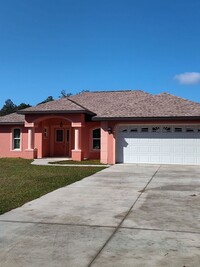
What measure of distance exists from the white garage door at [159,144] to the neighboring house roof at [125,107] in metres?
0.84

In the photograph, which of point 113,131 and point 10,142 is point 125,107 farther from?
point 10,142

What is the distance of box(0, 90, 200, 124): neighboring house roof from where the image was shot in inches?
845

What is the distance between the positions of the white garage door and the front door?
7423 millimetres

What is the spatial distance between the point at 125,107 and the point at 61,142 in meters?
7.61

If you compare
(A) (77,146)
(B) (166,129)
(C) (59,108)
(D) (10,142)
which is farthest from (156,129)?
(D) (10,142)

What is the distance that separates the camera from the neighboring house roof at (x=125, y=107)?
21.5 m

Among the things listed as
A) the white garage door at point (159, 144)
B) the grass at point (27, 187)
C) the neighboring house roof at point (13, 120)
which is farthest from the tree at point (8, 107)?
the grass at point (27, 187)

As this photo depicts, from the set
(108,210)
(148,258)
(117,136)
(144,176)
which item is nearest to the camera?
(148,258)

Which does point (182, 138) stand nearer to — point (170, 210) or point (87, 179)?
point (87, 179)

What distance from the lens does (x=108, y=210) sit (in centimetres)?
836

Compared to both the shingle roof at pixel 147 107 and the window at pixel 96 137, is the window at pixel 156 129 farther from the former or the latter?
the window at pixel 96 137

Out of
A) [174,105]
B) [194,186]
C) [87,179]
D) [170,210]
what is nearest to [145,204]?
[170,210]

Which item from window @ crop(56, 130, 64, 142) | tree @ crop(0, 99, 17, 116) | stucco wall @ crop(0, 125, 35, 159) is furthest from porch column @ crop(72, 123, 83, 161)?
tree @ crop(0, 99, 17, 116)

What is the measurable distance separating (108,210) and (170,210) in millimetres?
1437
